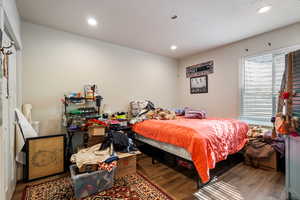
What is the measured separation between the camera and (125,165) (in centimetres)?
221

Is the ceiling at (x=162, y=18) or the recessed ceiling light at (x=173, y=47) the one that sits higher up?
the recessed ceiling light at (x=173, y=47)

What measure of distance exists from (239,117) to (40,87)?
430 cm

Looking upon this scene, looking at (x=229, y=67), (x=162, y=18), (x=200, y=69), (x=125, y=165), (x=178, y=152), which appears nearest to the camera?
(x=178, y=152)

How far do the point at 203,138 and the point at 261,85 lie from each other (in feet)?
7.63

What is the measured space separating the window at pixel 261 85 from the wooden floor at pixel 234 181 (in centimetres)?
122

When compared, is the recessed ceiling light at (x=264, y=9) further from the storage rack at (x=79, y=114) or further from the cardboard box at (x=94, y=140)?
the cardboard box at (x=94, y=140)

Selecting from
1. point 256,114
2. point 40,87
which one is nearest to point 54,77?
point 40,87

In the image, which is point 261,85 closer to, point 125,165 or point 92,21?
point 125,165

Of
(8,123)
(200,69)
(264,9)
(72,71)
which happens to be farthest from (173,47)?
(8,123)

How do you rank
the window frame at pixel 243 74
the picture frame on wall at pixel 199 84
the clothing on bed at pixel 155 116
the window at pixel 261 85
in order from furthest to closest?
the picture frame on wall at pixel 199 84
the clothing on bed at pixel 155 116
the window at pixel 261 85
the window frame at pixel 243 74

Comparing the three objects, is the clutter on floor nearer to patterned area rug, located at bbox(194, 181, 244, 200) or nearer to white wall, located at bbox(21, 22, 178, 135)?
patterned area rug, located at bbox(194, 181, 244, 200)

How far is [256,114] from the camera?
3.11 metres

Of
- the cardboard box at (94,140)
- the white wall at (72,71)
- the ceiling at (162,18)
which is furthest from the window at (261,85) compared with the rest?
the cardboard box at (94,140)

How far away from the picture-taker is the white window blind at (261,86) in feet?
9.33
